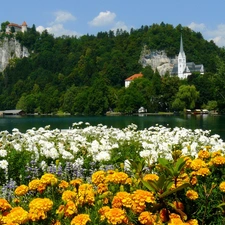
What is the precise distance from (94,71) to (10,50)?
59.8 metres

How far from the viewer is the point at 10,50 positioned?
564 feet

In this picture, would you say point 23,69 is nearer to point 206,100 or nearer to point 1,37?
point 1,37

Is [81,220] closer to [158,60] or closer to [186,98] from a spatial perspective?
[186,98]

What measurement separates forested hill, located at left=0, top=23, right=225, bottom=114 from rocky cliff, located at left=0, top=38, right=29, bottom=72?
256cm

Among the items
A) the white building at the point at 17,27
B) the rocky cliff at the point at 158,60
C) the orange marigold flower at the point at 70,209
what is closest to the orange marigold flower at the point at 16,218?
the orange marigold flower at the point at 70,209

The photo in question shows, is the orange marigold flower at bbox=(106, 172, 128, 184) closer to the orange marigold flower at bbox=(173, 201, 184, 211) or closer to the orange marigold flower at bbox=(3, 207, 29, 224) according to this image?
the orange marigold flower at bbox=(173, 201, 184, 211)

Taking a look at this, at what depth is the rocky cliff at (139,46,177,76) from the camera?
13325 cm

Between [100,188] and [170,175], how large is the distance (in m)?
0.59

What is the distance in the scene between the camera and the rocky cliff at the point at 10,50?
170625mm

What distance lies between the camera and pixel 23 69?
Answer: 501 feet

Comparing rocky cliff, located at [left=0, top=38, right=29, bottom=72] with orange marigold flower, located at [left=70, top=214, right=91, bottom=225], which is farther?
rocky cliff, located at [left=0, top=38, right=29, bottom=72]

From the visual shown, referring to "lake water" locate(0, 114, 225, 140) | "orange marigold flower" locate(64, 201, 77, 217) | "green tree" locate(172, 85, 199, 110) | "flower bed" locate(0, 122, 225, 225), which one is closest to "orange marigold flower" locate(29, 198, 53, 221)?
"flower bed" locate(0, 122, 225, 225)

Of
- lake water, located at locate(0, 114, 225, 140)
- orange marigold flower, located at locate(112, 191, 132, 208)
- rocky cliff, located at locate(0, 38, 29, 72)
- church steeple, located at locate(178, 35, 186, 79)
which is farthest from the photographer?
rocky cliff, located at locate(0, 38, 29, 72)

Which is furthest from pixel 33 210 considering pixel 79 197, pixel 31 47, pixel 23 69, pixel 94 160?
pixel 31 47
